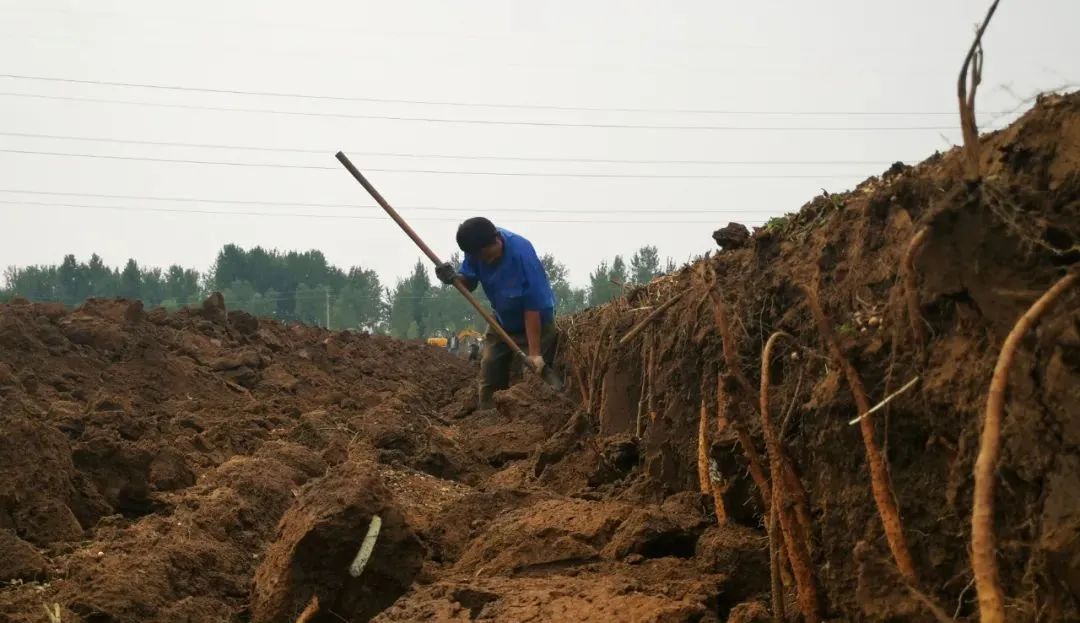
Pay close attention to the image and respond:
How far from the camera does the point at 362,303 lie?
72.9m

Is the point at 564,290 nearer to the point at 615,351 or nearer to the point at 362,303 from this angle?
the point at 362,303

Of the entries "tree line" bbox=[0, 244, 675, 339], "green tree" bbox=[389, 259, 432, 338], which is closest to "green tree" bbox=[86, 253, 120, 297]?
"tree line" bbox=[0, 244, 675, 339]

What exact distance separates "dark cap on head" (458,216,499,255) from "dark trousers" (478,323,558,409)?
1.08 metres

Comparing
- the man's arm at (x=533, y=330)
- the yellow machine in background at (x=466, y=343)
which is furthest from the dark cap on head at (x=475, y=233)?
the yellow machine in background at (x=466, y=343)

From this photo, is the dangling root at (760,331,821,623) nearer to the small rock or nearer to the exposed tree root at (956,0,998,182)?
the exposed tree root at (956,0,998,182)

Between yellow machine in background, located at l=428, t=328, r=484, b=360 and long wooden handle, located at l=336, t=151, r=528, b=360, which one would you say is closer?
long wooden handle, located at l=336, t=151, r=528, b=360

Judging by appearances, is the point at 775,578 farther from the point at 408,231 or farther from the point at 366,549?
the point at 408,231

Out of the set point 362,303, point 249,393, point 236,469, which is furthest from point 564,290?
point 236,469

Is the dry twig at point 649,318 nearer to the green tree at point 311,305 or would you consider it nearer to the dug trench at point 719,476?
the dug trench at point 719,476

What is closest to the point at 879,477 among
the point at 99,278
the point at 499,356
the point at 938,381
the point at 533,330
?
the point at 938,381

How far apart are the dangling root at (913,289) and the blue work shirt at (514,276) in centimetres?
584

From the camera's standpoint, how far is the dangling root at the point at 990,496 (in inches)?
74.5

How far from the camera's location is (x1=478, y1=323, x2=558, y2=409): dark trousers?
9.23 m

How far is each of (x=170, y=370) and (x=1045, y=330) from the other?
10.8 meters
